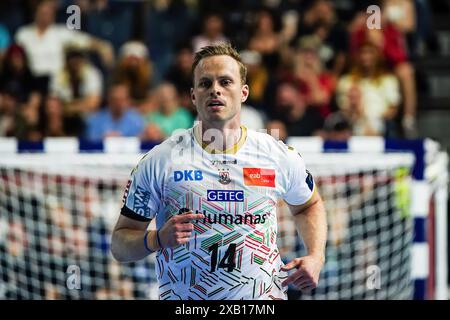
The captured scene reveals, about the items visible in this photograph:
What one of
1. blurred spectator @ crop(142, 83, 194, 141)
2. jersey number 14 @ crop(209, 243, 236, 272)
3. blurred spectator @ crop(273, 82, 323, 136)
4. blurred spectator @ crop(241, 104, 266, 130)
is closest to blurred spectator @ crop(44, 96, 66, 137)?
blurred spectator @ crop(142, 83, 194, 141)

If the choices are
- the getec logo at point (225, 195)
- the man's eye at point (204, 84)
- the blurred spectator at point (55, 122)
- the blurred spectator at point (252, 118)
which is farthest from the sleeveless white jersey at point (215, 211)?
the blurred spectator at point (55, 122)

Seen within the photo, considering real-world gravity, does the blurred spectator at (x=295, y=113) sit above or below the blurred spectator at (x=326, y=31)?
below

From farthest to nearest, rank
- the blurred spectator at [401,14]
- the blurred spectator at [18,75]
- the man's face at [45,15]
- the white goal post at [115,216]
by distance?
the man's face at [45,15] → the blurred spectator at [401,14] → the blurred spectator at [18,75] → the white goal post at [115,216]

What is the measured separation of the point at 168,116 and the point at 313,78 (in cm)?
184

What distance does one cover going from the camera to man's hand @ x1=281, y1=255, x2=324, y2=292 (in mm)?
5188

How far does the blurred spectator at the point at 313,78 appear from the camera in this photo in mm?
12281

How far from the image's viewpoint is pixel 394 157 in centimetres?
891

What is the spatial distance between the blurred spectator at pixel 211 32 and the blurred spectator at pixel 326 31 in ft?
3.20

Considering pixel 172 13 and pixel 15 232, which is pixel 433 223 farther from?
pixel 172 13

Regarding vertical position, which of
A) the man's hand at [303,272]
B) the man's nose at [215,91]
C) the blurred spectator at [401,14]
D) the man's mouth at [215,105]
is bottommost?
the man's hand at [303,272]

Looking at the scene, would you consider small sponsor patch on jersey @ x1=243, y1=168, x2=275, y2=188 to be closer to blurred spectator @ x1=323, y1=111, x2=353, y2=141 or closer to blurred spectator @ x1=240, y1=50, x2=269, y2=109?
blurred spectator @ x1=323, y1=111, x2=353, y2=141

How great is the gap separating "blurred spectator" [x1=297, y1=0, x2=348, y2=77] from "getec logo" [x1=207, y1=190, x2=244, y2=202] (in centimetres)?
774

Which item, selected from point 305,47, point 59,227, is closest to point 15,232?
point 59,227

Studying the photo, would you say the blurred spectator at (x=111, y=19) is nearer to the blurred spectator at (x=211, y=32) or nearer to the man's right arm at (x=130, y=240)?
the blurred spectator at (x=211, y=32)
